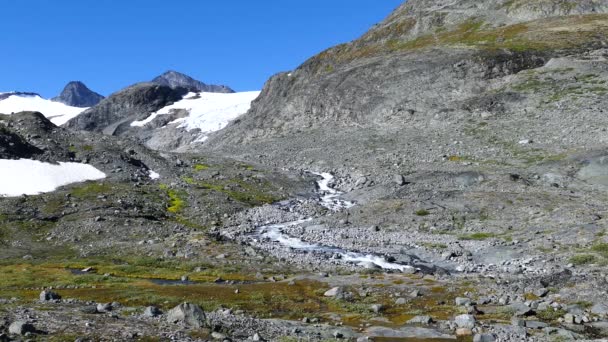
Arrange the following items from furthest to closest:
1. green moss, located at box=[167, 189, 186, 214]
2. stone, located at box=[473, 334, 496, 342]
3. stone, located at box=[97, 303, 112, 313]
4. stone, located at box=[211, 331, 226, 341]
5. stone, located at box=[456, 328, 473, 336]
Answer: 1. green moss, located at box=[167, 189, 186, 214]
2. stone, located at box=[97, 303, 112, 313]
3. stone, located at box=[456, 328, 473, 336]
4. stone, located at box=[473, 334, 496, 342]
5. stone, located at box=[211, 331, 226, 341]

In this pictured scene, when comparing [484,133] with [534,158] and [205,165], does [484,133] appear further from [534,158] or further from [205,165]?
[205,165]

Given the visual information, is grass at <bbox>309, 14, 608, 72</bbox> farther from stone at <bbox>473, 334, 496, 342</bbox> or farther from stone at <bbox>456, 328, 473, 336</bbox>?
stone at <bbox>473, 334, 496, 342</bbox>

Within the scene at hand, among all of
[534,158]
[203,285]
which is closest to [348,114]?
[534,158]

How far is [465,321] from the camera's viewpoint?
33812mm

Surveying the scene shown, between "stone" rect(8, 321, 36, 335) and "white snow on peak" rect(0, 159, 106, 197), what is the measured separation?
64014mm

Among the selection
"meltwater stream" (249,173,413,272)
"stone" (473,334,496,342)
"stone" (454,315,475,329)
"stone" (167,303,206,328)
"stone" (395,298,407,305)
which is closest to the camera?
"stone" (473,334,496,342)

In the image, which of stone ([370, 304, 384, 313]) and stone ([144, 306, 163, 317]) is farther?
stone ([370, 304, 384, 313])

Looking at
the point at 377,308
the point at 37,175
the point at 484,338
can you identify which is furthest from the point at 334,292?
the point at 37,175

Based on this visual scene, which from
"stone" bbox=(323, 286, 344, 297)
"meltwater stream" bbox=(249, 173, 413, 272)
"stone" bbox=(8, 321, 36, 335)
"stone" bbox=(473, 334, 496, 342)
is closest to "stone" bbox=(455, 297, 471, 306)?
"stone" bbox=(473, 334, 496, 342)

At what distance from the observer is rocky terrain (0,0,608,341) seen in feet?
119

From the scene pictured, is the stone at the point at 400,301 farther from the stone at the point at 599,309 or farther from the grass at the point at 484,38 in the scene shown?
the grass at the point at 484,38

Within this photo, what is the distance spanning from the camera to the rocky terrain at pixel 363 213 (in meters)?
36.2

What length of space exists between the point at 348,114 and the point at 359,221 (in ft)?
231

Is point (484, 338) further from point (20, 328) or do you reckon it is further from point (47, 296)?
point (47, 296)
